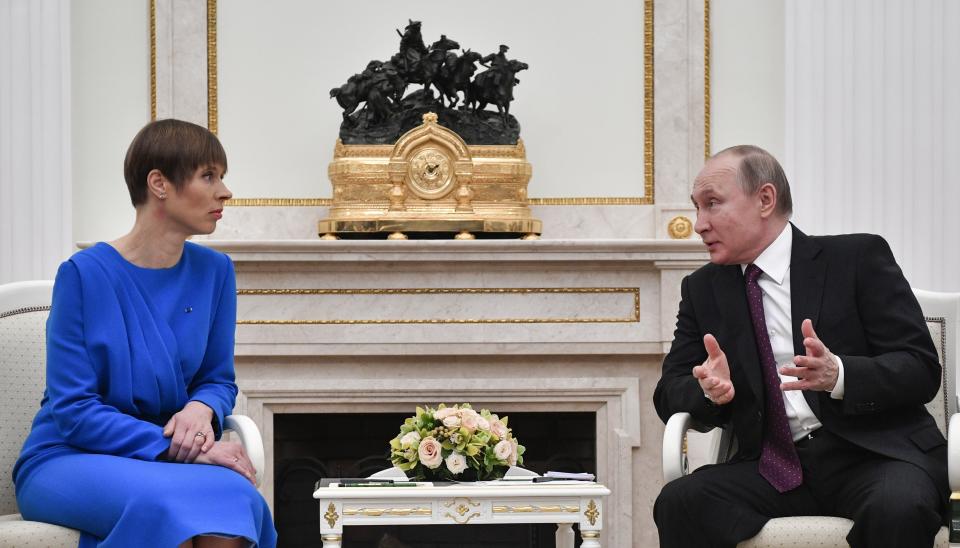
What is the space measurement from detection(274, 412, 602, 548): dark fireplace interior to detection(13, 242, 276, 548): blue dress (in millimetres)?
2075

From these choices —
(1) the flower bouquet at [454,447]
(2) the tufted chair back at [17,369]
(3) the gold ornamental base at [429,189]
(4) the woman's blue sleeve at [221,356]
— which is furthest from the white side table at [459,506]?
(3) the gold ornamental base at [429,189]

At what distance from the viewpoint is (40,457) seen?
258 cm

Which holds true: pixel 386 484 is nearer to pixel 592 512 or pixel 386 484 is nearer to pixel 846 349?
pixel 592 512

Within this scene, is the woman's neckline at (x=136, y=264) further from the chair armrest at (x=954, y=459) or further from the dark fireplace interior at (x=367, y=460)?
the dark fireplace interior at (x=367, y=460)

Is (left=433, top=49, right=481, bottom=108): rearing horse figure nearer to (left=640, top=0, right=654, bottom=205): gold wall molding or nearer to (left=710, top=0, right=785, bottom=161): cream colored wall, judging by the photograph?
(left=640, top=0, right=654, bottom=205): gold wall molding

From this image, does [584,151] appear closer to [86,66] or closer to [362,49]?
[362,49]

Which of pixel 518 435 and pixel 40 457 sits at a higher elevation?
pixel 40 457

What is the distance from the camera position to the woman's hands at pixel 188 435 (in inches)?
99.9

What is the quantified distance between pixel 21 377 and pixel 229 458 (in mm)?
636

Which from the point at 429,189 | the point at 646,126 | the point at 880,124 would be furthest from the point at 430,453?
the point at 880,124

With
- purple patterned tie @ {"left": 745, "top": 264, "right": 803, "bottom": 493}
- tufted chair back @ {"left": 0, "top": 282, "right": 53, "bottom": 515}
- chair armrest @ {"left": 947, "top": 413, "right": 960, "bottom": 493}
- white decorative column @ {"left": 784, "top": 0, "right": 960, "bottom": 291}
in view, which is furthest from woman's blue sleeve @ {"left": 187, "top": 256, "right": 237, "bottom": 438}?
white decorative column @ {"left": 784, "top": 0, "right": 960, "bottom": 291}

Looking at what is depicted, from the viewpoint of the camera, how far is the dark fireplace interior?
4773 millimetres

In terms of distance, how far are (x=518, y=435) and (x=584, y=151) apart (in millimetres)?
1061

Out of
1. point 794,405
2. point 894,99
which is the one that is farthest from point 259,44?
point 794,405
